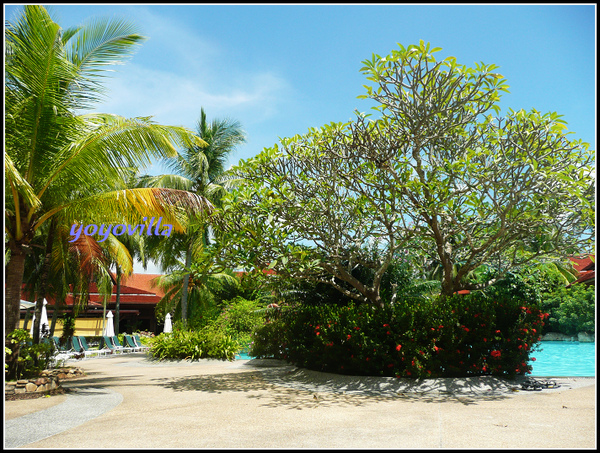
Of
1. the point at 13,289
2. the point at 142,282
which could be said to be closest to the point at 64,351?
the point at 13,289

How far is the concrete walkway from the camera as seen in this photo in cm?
496

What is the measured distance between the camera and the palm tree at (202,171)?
2045 cm

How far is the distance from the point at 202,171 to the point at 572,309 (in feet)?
60.4

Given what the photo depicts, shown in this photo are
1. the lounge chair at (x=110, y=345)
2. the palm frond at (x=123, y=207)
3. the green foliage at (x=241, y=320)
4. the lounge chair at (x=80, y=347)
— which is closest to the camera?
the palm frond at (x=123, y=207)

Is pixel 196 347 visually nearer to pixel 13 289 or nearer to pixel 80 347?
pixel 80 347

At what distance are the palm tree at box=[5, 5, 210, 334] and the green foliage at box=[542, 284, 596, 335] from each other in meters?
19.6

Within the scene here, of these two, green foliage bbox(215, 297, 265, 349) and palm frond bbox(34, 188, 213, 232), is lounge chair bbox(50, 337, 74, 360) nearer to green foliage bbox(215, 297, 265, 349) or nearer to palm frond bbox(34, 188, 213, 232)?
green foliage bbox(215, 297, 265, 349)

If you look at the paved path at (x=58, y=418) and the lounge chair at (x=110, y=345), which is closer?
the paved path at (x=58, y=418)

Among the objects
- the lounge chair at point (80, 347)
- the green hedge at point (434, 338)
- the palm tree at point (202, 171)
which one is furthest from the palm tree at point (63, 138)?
the palm tree at point (202, 171)

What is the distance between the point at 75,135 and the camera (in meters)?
9.20

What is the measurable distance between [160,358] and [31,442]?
1071 cm

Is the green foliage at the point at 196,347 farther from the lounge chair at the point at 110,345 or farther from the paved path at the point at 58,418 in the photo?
the paved path at the point at 58,418

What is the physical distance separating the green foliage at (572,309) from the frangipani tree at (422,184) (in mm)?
13568

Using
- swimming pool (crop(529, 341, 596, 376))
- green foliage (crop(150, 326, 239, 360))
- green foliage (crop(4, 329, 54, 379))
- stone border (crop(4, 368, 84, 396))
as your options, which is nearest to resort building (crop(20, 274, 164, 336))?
green foliage (crop(150, 326, 239, 360))
